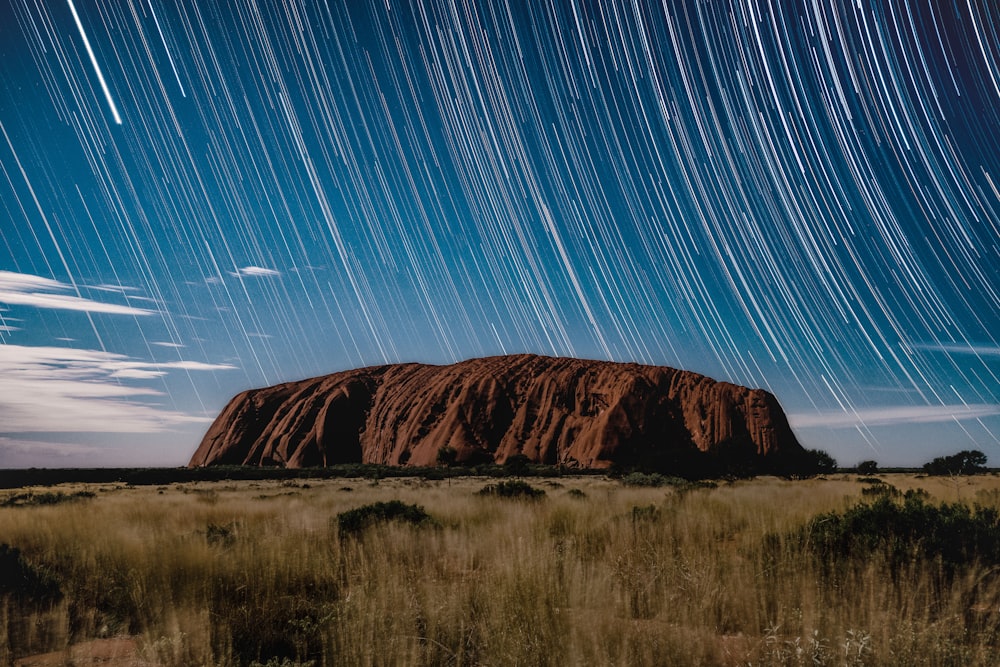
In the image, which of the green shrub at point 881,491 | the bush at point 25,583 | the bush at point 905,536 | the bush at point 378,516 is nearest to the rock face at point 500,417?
the green shrub at point 881,491

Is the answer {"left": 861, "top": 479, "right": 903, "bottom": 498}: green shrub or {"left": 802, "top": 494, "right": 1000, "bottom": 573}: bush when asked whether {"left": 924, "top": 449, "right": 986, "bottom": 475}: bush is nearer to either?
{"left": 861, "top": 479, "right": 903, "bottom": 498}: green shrub

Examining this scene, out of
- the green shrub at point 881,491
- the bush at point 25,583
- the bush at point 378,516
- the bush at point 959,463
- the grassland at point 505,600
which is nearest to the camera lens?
the grassland at point 505,600

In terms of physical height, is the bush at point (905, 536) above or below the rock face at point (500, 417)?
→ below

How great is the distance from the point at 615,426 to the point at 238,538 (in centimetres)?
6859

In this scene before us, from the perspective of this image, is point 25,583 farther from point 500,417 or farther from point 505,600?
point 500,417

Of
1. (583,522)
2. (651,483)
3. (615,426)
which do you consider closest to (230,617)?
(583,522)

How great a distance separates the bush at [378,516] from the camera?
10469 millimetres

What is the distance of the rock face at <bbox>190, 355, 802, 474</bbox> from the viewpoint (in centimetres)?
7762

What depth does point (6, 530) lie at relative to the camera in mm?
11281

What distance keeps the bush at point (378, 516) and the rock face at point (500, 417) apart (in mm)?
61092

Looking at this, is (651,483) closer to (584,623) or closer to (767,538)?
(767,538)

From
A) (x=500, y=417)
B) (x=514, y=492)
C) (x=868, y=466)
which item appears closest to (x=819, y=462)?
(x=868, y=466)

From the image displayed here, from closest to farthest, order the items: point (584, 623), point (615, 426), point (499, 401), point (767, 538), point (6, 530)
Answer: point (584, 623)
point (767, 538)
point (6, 530)
point (615, 426)
point (499, 401)

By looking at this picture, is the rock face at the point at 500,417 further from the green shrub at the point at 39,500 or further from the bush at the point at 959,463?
the green shrub at the point at 39,500
